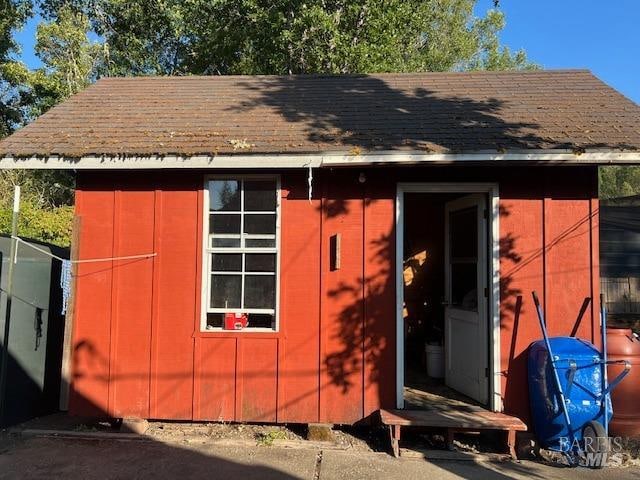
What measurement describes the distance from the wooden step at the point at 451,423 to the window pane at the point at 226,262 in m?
2.13

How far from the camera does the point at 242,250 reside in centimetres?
560

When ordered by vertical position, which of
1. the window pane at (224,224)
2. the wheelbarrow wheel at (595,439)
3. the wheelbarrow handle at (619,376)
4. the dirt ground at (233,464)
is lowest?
the dirt ground at (233,464)

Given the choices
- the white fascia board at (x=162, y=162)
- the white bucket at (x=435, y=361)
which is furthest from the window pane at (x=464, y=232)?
the white fascia board at (x=162, y=162)

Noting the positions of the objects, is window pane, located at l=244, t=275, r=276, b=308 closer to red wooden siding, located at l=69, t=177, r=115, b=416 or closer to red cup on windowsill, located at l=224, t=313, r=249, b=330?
red cup on windowsill, located at l=224, t=313, r=249, b=330

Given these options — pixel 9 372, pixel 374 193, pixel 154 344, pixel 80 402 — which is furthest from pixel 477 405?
pixel 9 372

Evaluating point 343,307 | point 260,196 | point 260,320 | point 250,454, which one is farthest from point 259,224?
point 250,454

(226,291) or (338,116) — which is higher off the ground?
(338,116)

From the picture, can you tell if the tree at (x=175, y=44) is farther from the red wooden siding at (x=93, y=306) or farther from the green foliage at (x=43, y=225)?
the red wooden siding at (x=93, y=306)

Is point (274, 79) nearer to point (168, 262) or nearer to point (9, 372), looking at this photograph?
point (168, 262)

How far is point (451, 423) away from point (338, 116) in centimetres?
361

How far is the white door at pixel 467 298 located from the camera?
18.7 ft

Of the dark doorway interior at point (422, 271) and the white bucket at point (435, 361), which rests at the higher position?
the dark doorway interior at point (422, 271)

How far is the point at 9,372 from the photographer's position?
5.62m

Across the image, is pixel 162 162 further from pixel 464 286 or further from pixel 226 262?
pixel 464 286
